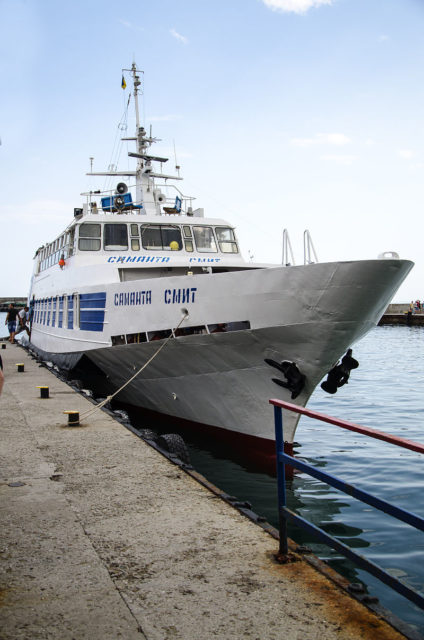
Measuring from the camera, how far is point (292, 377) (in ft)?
24.9

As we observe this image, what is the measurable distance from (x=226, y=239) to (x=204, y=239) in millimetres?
654

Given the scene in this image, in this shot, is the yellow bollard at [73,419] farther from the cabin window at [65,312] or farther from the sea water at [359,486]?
the cabin window at [65,312]

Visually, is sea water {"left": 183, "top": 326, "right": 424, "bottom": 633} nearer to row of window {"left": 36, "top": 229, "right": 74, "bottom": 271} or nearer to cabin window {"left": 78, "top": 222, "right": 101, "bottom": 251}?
cabin window {"left": 78, "top": 222, "right": 101, "bottom": 251}

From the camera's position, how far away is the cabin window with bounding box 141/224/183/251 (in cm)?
1241

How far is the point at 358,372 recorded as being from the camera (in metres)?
23.1

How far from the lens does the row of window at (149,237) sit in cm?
1224

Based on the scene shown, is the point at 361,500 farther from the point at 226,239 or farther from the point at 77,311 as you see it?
the point at 226,239

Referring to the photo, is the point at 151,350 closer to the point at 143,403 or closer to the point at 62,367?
the point at 143,403

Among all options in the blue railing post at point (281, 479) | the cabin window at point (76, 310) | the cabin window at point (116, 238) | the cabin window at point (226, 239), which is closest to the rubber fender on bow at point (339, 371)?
the blue railing post at point (281, 479)

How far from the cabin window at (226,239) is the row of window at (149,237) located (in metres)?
0.10

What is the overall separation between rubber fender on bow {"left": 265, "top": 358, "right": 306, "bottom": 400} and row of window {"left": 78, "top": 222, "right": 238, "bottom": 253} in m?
5.42

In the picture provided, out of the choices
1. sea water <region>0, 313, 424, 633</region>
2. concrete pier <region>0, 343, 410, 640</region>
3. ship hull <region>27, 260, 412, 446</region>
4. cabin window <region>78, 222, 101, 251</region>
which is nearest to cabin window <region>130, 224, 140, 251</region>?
cabin window <region>78, 222, 101, 251</region>

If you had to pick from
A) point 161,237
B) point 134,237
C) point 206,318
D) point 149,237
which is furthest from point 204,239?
point 206,318

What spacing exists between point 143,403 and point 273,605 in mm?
7847
